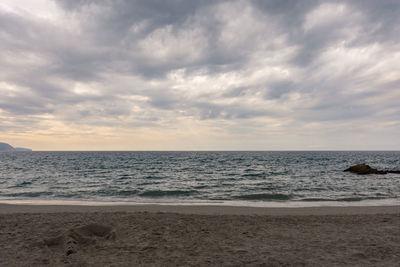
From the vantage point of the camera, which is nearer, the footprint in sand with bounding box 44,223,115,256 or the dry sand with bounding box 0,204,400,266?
the dry sand with bounding box 0,204,400,266

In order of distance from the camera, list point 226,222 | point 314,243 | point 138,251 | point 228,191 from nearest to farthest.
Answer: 1. point 138,251
2. point 314,243
3. point 226,222
4. point 228,191

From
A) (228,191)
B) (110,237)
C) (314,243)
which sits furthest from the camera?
(228,191)

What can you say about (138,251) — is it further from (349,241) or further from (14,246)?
(349,241)

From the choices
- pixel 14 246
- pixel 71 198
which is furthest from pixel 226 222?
pixel 71 198

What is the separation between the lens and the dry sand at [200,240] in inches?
255

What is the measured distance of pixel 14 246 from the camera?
7457 mm

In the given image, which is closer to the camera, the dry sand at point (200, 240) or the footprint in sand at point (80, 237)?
the dry sand at point (200, 240)

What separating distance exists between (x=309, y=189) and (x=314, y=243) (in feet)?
55.9

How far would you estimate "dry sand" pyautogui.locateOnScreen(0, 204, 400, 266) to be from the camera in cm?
646

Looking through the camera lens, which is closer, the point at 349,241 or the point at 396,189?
the point at 349,241

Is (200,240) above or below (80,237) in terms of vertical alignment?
below

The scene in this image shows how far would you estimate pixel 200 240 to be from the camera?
8195 mm

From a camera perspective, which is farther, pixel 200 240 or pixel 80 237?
pixel 200 240

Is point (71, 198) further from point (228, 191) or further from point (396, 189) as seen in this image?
point (396, 189)
